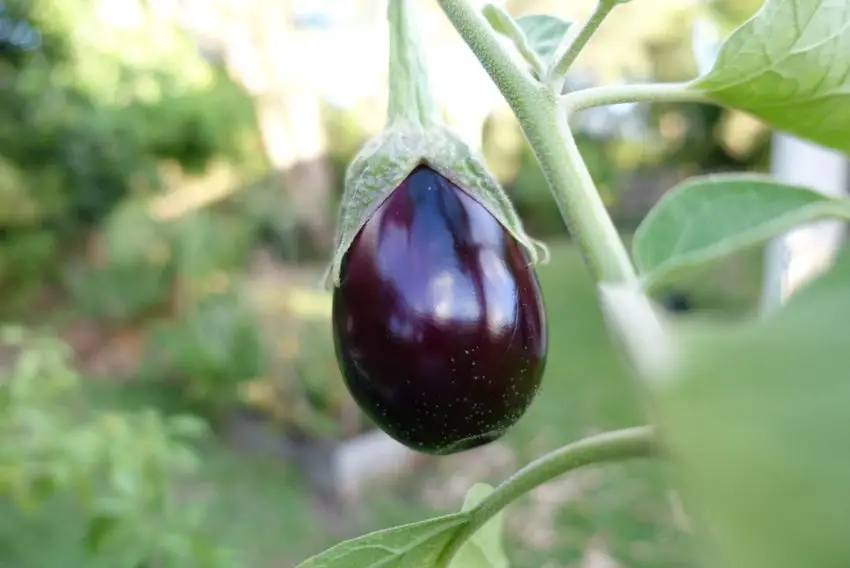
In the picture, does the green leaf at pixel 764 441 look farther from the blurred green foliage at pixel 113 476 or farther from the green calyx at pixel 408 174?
the blurred green foliage at pixel 113 476

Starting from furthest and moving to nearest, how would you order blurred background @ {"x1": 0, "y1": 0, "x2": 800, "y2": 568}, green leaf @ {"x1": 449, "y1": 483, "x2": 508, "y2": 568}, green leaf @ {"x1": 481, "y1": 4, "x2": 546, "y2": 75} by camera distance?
1. blurred background @ {"x1": 0, "y1": 0, "x2": 800, "y2": 568}
2. green leaf @ {"x1": 449, "y1": 483, "x2": 508, "y2": 568}
3. green leaf @ {"x1": 481, "y1": 4, "x2": 546, "y2": 75}

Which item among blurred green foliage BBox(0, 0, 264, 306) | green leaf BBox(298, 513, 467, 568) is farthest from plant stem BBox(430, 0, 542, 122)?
blurred green foliage BBox(0, 0, 264, 306)

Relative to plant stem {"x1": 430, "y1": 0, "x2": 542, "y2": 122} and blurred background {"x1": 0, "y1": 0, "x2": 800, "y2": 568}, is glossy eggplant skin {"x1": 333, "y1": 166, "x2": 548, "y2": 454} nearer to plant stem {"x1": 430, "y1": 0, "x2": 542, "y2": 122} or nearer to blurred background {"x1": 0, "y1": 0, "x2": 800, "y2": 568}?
plant stem {"x1": 430, "y1": 0, "x2": 542, "y2": 122}

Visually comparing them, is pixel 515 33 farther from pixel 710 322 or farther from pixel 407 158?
pixel 710 322

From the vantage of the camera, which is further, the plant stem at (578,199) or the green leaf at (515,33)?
the green leaf at (515,33)

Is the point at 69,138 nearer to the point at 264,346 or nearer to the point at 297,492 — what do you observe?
the point at 264,346

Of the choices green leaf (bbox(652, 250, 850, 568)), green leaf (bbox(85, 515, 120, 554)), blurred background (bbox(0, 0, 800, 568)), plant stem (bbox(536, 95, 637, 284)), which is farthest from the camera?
blurred background (bbox(0, 0, 800, 568))

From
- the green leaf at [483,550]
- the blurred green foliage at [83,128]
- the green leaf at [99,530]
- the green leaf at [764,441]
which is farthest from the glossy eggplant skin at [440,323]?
the blurred green foliage at [83,128]

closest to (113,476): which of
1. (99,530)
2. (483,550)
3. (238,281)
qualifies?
(99,530)
